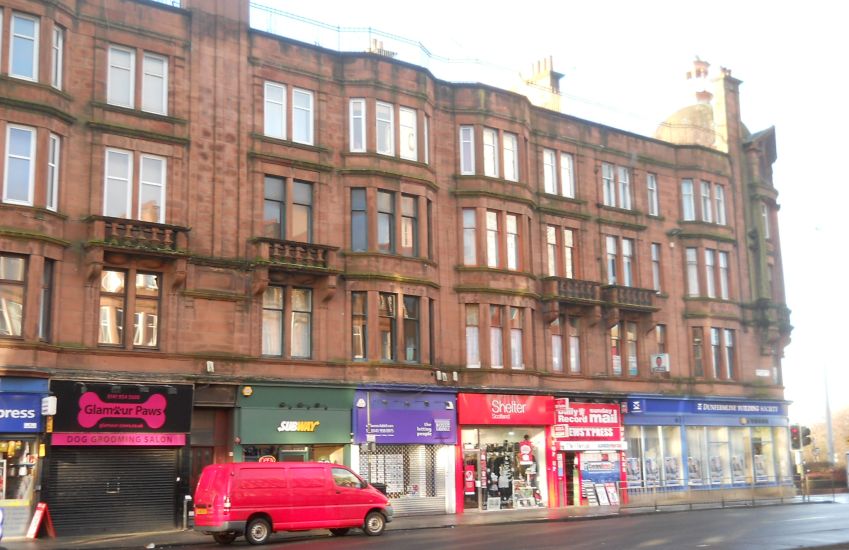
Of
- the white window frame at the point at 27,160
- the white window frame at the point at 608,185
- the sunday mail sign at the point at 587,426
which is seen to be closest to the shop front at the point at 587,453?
the sunday mail sign at the point at 587,426

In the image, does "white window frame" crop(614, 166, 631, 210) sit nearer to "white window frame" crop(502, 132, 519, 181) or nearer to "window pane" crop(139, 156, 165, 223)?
"white window frame" crop(502, 132, 519, 181)

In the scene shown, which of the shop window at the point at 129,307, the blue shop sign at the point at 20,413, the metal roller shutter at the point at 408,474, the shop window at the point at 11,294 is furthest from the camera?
the metal roller shutter at the point at 408,474

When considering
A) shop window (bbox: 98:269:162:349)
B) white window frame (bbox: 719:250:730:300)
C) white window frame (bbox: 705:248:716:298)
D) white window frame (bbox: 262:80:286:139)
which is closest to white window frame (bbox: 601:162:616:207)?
white window frame (bbox: 705:248:716:298)

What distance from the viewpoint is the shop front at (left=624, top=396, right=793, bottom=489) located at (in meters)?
40.7

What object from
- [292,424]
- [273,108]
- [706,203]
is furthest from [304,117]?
[706,203]

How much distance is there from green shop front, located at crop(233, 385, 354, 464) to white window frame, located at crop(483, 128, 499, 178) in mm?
11031

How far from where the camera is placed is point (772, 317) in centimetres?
4634

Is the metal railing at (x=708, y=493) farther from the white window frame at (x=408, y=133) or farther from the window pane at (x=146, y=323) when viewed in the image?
the window pane at (x=146, y=323)

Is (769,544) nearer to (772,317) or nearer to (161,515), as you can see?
(161,515)

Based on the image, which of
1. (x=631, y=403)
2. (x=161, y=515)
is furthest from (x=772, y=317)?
(x=161, y=515)

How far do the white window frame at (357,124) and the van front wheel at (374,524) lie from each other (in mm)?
13751

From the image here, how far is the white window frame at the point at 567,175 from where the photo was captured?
40.4 m

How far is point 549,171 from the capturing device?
40.1 metres

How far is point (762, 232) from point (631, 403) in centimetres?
1335
